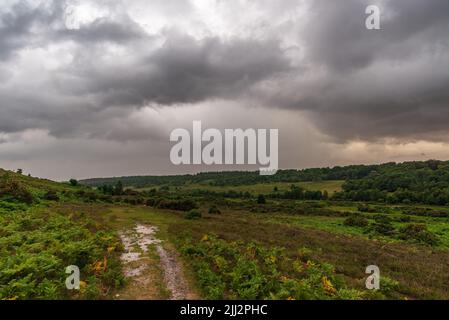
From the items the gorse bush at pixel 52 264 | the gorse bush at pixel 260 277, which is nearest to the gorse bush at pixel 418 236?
the gorse bush at pixel 260 277

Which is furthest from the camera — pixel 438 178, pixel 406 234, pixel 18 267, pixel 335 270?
pixel 438 178

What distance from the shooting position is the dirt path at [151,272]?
1441 centimetres

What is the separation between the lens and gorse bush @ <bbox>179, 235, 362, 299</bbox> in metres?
14.0

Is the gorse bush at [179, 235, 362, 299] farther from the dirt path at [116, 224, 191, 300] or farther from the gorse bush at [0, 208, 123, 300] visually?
the gorse bush at [0, 208, 123, 300]

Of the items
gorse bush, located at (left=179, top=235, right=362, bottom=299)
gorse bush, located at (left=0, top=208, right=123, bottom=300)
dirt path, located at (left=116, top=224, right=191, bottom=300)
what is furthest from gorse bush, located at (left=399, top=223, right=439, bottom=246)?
gorse bush, located at (left=0, top=208, right=123, bottom=300)

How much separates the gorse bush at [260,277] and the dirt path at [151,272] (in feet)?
3.63

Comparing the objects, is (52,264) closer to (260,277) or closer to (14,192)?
(260,277)

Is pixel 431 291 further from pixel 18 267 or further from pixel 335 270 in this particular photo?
pixel 18 267

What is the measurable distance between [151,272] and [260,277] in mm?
6152

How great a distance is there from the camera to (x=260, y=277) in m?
15.4
